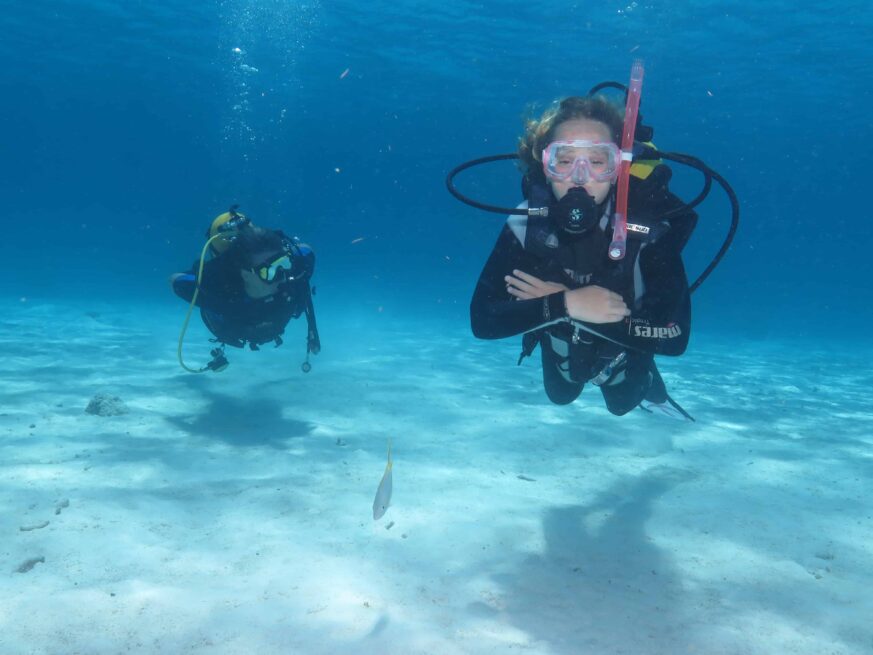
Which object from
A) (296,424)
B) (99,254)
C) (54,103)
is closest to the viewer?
(296,424)

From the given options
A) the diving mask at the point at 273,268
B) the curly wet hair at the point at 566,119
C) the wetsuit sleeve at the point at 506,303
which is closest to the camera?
the wetsuit sleeve at the point at 506,303

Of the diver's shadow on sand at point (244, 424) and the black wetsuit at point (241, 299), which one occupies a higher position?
the black wetsuit at point (241, 299)

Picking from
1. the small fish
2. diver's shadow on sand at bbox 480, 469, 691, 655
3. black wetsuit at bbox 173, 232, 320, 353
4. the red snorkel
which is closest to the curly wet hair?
the red snorkel

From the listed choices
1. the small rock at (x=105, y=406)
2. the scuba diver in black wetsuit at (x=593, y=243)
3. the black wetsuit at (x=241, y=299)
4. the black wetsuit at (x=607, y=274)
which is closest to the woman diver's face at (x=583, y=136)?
the scuba diver in black wetsuit at (x=593, y=243)

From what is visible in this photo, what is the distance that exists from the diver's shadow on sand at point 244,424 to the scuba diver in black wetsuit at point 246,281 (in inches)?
29.3

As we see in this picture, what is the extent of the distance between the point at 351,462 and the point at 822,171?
63264mm

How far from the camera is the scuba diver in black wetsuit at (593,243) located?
350 cm

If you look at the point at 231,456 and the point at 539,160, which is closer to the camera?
the point at 539,160

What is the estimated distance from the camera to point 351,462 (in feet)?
19.4

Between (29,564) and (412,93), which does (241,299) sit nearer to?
(29,564)

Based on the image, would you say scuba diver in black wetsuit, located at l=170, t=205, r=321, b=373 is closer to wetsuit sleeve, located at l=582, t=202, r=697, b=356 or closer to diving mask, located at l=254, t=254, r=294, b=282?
diving mask, located at l=254, t=254, r=294, b=282

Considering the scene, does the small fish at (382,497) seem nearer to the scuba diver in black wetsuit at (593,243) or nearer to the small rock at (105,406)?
the scuba diver in black wetsuit at (593,243)

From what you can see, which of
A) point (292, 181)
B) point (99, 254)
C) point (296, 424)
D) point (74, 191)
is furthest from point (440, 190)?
point (296, 424)

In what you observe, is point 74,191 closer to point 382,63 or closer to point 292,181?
point 292,181
